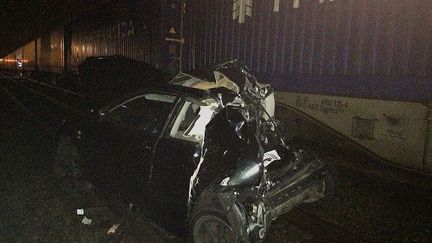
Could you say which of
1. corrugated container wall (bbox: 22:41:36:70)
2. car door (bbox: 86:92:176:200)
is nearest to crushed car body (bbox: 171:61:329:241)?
car door (bbox: 86:92:176:200)

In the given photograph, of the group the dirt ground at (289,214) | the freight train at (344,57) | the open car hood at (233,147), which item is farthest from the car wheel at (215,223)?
the freight train at (344,57)

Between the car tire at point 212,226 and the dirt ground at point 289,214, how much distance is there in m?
0.34

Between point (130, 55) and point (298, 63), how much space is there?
800 cm

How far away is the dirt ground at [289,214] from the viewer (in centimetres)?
342

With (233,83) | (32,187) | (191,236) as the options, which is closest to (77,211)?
(32,187)

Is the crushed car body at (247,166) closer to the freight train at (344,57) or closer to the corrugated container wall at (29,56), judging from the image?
the freight train at (344,57)

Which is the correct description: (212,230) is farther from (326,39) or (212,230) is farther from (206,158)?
(326,39)

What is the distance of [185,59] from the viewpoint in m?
10.1

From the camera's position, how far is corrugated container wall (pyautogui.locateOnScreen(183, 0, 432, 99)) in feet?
16.7

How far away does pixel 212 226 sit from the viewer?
2785 millimetres

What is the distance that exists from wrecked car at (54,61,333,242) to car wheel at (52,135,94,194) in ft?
0.73

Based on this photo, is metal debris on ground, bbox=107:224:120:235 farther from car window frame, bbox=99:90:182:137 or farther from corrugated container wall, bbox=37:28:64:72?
corrugated container wall, bbox=37:28:64:72

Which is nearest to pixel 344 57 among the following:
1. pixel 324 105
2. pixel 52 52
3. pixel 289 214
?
pixel 324 105

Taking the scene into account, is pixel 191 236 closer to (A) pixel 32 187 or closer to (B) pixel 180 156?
(B) pixel 180 156
